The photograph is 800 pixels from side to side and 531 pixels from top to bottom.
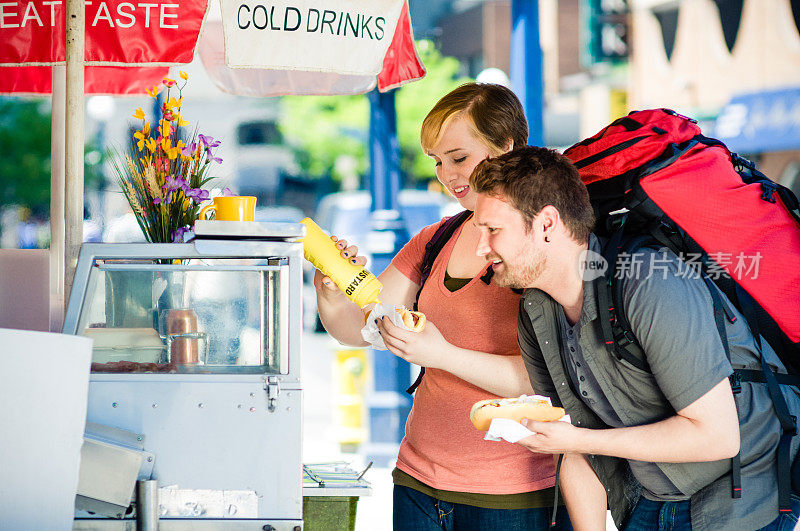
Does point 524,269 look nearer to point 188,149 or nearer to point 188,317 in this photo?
point 188,317

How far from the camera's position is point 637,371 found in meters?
2.46

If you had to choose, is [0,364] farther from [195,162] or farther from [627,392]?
[627,392]

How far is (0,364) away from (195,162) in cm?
104

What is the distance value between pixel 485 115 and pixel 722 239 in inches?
34.0

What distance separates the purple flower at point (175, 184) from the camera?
3.08m

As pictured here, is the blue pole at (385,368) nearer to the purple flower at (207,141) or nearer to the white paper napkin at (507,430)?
the purple flower at (207,141)

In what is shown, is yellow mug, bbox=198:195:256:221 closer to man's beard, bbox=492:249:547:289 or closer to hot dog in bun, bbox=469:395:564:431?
man's beard, bbox=492:249:547:289

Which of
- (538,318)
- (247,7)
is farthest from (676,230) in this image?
(247,7)

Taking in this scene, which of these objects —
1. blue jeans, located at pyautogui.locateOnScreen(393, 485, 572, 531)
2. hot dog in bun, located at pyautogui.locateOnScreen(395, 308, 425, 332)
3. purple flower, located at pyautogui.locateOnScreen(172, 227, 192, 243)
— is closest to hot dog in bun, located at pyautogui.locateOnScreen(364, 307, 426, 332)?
hot dog in bun, located at pyautogui.locateOnScreen(395, 308, 425, 332)

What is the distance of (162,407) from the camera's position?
2.81 m

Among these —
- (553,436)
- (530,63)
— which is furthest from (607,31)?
(553,436)

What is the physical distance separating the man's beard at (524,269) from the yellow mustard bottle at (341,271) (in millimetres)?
564

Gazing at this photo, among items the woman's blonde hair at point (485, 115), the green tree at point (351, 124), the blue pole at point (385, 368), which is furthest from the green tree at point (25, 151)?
the woman's blonde hair at point (485, 115)

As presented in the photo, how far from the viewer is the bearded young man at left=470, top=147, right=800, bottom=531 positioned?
232 centimetres
